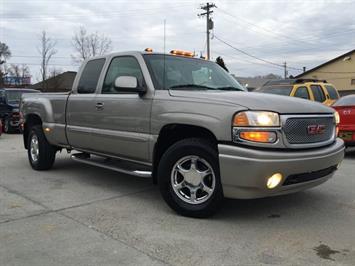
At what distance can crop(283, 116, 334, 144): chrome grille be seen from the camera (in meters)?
4.35

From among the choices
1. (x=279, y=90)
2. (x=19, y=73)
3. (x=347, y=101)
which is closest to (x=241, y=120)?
(x=347, y=101)

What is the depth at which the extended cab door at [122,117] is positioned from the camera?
208 inches

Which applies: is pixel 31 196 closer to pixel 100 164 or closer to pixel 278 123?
pixel 100 164

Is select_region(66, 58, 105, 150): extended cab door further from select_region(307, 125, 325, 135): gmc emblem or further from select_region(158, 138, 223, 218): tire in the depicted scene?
select_region(307, 125, 325, 135): gmc emblem

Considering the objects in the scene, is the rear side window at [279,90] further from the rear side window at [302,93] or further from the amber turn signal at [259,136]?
the amber turn signal at [259,136]

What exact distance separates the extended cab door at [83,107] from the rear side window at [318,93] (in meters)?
8.17

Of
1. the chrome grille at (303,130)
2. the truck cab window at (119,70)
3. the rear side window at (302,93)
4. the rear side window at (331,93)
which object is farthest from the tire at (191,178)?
the rear side window at (331,93)

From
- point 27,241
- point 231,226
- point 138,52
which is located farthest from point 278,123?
point 27,241

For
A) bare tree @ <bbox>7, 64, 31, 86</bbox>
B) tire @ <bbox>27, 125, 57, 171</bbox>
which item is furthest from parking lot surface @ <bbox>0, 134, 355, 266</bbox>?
bare tree @ <bbox>7, 64, 31, 86</bbox>

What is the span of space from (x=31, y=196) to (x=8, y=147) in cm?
631

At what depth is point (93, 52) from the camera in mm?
46250

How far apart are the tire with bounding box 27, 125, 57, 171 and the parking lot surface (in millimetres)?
1055

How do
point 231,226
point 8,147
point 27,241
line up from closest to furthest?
1. point 27,241
2. point 231,226
3. point 8,147

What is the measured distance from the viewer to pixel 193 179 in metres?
4.72
